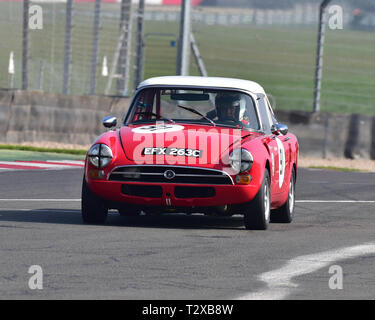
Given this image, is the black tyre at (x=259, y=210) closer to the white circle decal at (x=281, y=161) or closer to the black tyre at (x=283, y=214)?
the white circle decal at (x=281, y=161)

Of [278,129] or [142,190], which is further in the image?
[278,129]

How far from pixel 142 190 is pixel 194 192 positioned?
503mm

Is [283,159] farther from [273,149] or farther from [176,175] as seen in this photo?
[176,175]

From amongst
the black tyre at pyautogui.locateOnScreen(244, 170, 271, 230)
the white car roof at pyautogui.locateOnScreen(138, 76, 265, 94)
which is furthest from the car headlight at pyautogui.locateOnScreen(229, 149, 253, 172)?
the white car roof at pyautogui.locateOnScreen(138, 76, 265, 94)

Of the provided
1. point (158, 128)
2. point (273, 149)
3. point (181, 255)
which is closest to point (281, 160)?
point (273, 149)

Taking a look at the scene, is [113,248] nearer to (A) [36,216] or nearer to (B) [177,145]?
(B) [177,145]

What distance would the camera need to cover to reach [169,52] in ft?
206

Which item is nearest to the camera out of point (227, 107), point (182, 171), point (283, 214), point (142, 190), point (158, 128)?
point (182, 171)

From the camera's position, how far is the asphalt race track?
733 centimetres

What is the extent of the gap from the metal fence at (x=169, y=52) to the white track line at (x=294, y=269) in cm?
1429

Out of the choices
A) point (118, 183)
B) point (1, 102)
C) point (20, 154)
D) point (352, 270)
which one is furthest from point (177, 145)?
point (1, 102)

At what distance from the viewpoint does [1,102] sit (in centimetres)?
2397

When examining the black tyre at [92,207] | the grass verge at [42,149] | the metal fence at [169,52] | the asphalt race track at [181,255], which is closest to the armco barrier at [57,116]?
the grass verge at [42,149]
